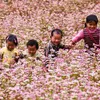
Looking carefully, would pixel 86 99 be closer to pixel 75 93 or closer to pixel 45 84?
pixel 75 93

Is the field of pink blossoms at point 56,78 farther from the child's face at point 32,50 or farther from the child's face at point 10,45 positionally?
the child's face at point 10,45

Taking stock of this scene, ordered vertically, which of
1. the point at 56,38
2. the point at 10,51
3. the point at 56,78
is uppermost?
the point at 56,38

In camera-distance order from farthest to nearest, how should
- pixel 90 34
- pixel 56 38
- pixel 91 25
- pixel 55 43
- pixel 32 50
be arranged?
pixel 90 34
pixel 91 25
pixel 55 43
pixel 56 38
pixel 32 50

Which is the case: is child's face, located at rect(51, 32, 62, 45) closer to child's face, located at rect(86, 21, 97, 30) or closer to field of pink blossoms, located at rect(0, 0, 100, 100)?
field of pink blossoms, located at rect(0, 0, 100, 100)

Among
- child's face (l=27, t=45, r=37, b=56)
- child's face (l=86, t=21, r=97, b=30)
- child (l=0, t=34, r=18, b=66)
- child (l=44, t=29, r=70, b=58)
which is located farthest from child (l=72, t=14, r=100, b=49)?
child (l=0, t=34, r=18, b=66)

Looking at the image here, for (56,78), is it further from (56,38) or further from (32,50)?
(56,38)

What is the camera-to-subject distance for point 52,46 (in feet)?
26.3

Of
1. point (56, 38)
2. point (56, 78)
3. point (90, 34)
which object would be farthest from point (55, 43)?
point (56, 78)

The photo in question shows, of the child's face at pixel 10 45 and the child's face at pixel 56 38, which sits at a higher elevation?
the child's face at pixel 56 38

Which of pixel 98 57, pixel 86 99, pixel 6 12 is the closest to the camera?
pixel 86 99

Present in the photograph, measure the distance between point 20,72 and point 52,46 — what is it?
159cm

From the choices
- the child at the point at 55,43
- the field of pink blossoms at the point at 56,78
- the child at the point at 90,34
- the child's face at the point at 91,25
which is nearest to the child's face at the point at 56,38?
the child at the point at 55,43

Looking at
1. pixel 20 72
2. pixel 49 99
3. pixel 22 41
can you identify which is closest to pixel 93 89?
pixel 49 99

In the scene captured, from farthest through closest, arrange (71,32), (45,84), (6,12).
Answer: (6,12) < (71,32) < (45,84)
